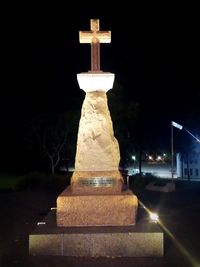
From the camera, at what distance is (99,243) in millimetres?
8797

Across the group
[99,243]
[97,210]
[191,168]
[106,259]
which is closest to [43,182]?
[97,210]

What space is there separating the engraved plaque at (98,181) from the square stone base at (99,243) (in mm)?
1182

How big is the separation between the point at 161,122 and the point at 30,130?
13.9 m

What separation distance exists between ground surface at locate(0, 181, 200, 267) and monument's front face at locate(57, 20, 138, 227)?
1019mm

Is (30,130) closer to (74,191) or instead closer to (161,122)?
(161,122)

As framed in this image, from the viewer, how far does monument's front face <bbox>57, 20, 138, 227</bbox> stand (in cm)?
945

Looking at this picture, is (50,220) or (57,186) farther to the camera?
(57,186)

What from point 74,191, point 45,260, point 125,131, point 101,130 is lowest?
point 45,260

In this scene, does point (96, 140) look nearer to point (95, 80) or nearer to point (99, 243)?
point (95, 80)

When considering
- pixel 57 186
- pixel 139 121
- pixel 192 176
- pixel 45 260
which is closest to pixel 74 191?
pixel 45 260

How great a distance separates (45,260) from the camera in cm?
857

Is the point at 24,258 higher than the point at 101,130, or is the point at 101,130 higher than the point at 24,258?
the point at 101,130

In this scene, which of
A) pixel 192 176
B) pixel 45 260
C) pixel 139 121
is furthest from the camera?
pixel 192 176

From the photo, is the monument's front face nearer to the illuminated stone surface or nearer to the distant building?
the illuminated stone surface
